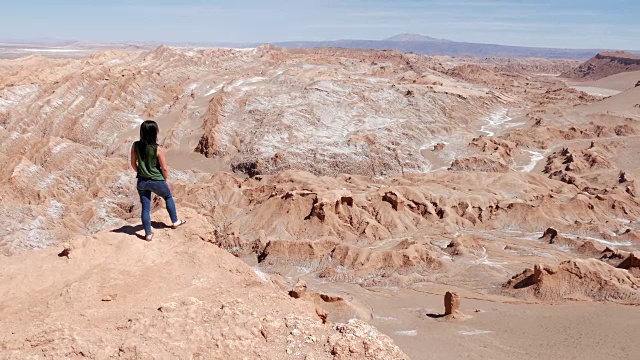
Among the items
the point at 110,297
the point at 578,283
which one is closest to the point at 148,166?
the point at 110,297

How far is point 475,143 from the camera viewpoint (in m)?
45.4

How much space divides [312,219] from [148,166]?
19885mm

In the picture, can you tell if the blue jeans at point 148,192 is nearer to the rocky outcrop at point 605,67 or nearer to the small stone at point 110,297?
the small stone at point 110,297

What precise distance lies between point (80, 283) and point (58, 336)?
125 cm

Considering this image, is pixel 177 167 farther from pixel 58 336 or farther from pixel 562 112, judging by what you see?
pixel 562 112

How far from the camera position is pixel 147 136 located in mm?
7613

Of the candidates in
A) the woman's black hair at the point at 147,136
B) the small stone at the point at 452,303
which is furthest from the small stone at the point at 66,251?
the small stone at the point at 452,303

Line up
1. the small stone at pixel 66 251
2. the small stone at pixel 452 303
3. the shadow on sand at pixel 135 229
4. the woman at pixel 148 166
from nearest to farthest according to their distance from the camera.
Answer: the woman at pixel 148 166
the small stone at pixel 66 251
the shadow on sand at pixel 135 229
the small stone at pixel 452 303

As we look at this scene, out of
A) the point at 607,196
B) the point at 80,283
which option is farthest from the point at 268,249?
the point at 607,196

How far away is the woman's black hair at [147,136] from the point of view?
24.8 ft

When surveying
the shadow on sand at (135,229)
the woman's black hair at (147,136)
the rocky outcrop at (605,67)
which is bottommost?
the shadow on sand at (135,229)

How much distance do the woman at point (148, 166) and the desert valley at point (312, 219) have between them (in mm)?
605

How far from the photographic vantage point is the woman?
7684 millimetres

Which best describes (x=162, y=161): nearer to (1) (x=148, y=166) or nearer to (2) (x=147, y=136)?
(1) (x=148, y=166)
